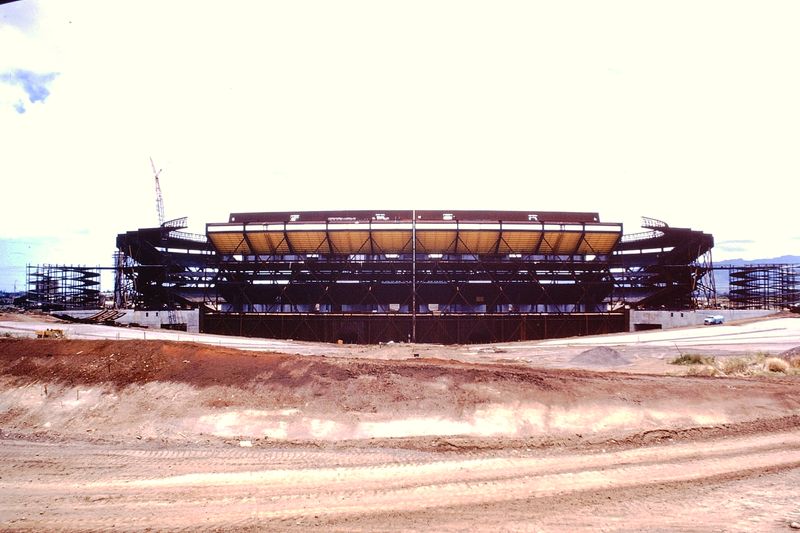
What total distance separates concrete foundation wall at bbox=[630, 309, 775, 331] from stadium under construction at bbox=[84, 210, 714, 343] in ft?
4.71

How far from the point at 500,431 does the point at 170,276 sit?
158ft

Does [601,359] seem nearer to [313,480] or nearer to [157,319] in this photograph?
[313,480]

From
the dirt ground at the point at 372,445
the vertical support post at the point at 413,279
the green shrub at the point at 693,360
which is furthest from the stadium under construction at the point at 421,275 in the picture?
the dirt ground at the point at 372,445

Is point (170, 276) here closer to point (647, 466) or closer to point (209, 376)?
point (209, 376)

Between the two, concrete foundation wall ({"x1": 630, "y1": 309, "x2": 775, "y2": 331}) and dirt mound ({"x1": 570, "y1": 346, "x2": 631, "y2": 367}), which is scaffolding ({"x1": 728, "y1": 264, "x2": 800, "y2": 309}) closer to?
concrete foundation wall ({"x1": 630, "y1": 309, "x2": 775, "y2": 331})

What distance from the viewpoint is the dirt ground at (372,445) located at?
8.84m

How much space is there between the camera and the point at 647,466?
11.0 m

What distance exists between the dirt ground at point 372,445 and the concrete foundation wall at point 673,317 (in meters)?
27.5

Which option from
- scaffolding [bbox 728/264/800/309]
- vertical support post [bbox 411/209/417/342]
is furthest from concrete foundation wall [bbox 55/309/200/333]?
scaffolding [bbox 728/264/800/309]

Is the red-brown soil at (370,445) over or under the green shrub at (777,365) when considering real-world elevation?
under

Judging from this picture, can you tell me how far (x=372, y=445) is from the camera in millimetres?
12953

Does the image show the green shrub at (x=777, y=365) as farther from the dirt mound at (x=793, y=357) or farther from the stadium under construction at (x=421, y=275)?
the stadium under construction at (x=421, y=275)

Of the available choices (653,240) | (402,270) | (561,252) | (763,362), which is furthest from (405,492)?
(653,240)

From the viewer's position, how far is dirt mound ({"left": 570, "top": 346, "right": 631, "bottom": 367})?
24.2m
